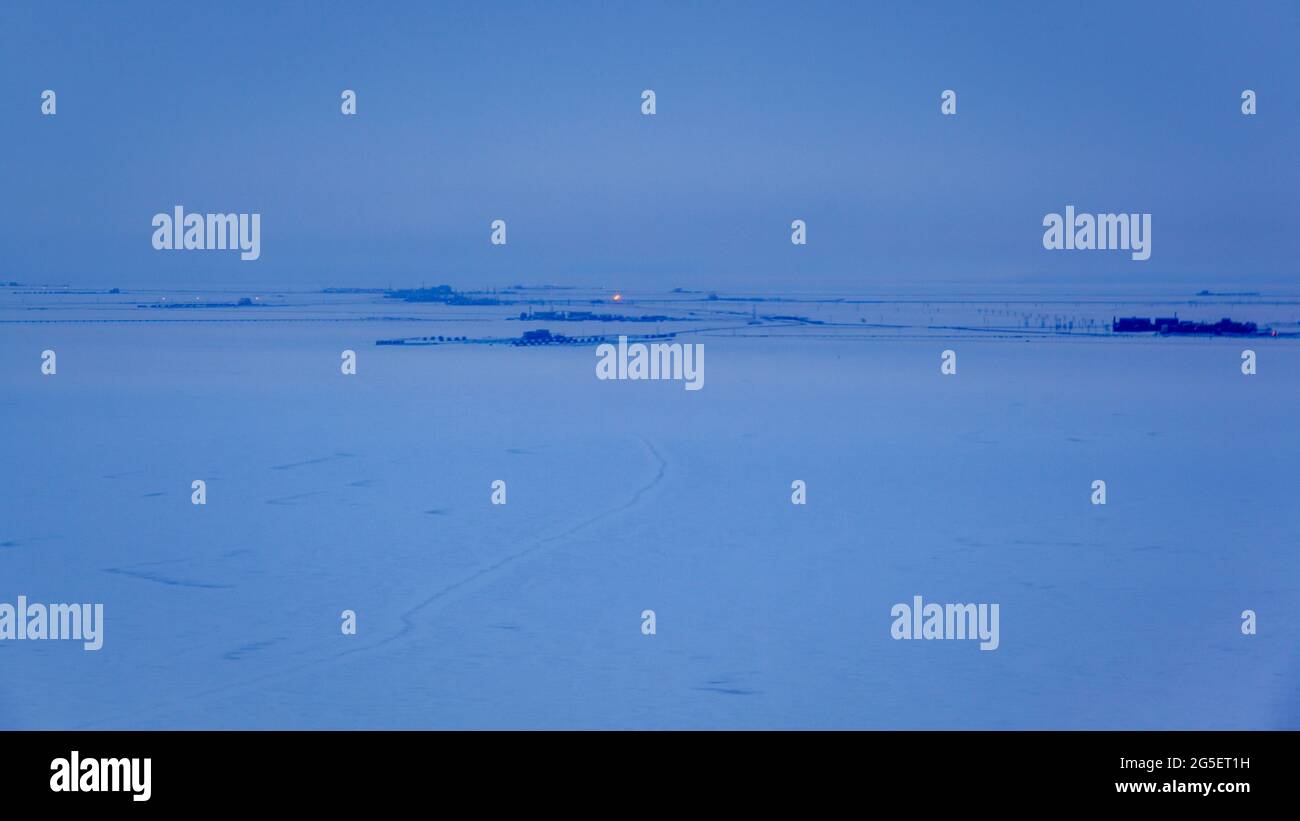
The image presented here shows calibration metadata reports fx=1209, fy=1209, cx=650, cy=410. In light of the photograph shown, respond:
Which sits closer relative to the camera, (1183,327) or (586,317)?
(1183,327)

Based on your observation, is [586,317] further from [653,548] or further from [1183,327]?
[653,548]

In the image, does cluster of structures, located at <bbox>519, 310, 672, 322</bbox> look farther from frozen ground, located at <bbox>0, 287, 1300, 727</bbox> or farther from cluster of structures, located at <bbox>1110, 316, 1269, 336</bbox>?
cluster of structures, located at <bbox>1110, 316, 1269, 336</bbox>

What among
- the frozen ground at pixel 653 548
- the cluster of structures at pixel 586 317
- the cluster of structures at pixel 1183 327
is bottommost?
the frozen ground at pixel 653 548

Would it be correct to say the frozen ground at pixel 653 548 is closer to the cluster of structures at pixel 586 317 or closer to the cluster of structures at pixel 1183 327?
the cluster of structures at pixel 1183 327

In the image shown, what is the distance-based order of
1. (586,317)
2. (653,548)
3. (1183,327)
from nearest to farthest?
(653,548) < (1183,327) < (586,317)

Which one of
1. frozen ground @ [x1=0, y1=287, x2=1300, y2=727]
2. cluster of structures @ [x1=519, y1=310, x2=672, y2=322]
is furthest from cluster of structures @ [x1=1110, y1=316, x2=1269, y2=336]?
cluster of structures @ [x1=519, y1=310, x2=672, y2=322]

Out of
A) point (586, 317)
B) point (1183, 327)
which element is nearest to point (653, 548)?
point (1183, 327)

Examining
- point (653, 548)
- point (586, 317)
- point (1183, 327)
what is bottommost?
point (653, 548)

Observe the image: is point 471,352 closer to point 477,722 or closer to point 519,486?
point 519,486

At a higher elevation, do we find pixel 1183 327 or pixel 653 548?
pixel 1183 327

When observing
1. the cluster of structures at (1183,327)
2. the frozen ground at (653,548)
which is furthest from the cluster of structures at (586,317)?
the cluster of structures at (1183,327)
